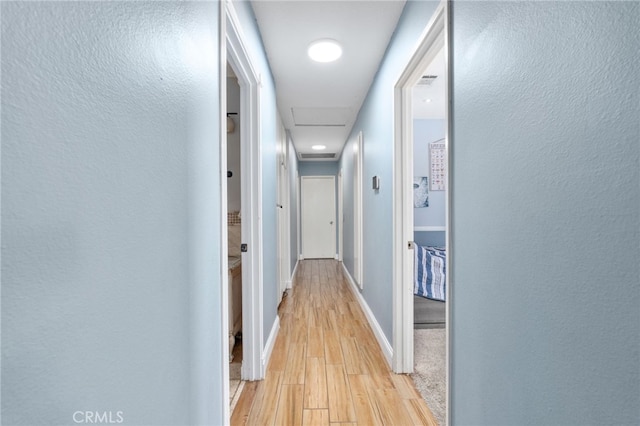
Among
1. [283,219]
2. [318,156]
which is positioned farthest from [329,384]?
[318,156]

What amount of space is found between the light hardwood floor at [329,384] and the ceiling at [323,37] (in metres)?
2.34

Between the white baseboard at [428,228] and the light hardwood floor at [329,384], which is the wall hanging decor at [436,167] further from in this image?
the light hardwood floor at [329,384]

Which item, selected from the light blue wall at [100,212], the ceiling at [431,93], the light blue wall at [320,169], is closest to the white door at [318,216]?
the light blue wall at [320,169]

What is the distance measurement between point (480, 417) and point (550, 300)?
1.92 feet

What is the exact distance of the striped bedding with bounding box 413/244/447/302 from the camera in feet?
9.41

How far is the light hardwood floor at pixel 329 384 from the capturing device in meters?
1.59

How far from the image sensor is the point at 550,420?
699mm

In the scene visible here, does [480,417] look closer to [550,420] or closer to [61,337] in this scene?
[550,420]

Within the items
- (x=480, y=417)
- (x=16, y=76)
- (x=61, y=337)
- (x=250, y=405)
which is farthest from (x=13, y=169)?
(x=250, y=405)

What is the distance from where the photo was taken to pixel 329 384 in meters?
1.89

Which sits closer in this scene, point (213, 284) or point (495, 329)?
point (495, 329)

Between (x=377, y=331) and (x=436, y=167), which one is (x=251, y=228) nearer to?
(x=377, y=331)

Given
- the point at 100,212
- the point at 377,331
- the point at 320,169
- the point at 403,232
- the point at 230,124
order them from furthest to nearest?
the point at 320,169
the point at 230,124
the point at 377,331
the point at 403,232
the point at 100,212

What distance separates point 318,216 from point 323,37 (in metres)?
5.11
